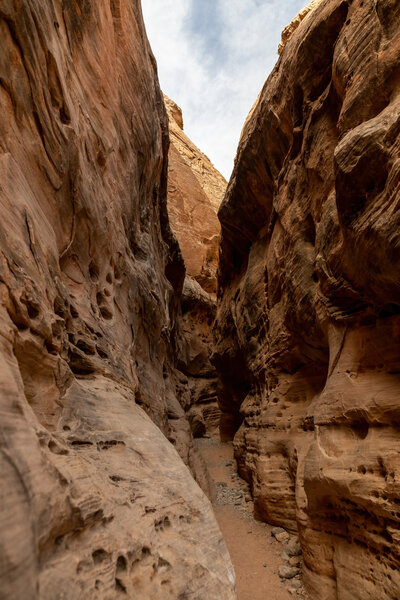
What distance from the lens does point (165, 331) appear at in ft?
34.6

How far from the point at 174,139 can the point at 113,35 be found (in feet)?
77.4

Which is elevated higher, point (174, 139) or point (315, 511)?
point (174, 139)

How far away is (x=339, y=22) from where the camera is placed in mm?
5895

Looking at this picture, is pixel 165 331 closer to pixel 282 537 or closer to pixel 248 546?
pixel 248 546

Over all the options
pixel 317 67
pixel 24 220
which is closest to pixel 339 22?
pixel 317 67

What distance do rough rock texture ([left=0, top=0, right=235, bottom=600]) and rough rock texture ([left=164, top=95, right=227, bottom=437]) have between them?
31.5ft

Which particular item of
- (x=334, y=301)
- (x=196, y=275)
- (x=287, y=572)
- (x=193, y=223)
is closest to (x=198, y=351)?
(x=196, y=275)

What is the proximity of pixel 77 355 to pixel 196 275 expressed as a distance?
18.9 m

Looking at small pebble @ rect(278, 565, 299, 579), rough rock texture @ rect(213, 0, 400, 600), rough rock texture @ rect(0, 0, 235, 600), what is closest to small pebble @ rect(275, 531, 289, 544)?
rough rock texture @ rect(213, 0, 400, 600)

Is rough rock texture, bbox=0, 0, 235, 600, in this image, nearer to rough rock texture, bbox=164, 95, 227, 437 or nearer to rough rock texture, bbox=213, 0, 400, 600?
rough rock texture, bbox=213, 0, 400, 600

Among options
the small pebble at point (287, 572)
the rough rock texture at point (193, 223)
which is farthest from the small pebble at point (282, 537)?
the rough rock texture at point (193, 223)

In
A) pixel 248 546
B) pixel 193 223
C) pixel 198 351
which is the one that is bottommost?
pixel 248 546

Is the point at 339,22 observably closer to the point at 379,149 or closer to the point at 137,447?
the point at 379,149

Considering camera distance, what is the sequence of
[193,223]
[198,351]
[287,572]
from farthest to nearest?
[193,223]
[198,351]
[287,572]
